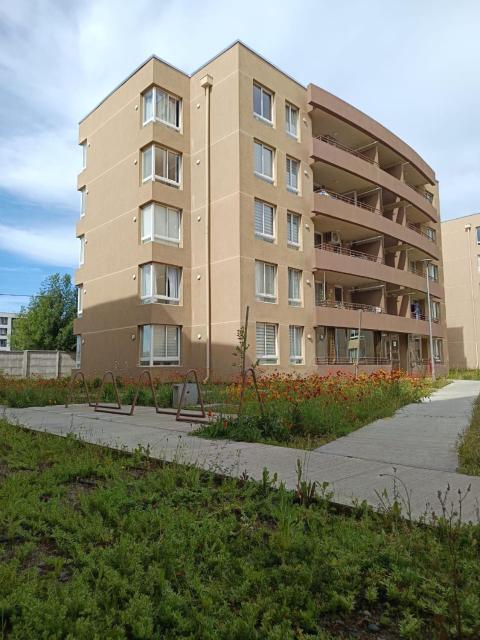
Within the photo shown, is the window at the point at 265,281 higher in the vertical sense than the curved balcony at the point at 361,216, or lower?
lower

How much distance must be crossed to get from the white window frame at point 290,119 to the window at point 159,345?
1165cm

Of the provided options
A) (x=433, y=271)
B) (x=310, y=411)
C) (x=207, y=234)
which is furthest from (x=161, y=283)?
(x=433, y=271)

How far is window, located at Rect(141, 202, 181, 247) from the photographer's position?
73.7 feet

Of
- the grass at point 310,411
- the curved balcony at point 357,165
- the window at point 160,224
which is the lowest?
the grass at point 310,411

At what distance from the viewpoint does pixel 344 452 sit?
685 cm

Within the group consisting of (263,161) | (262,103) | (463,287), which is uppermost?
(262,103)

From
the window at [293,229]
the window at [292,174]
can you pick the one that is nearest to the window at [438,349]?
the window at [293,229]

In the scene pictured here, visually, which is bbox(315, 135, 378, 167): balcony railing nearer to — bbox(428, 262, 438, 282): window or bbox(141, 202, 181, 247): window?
bbox(141, 202, 181, 247): window

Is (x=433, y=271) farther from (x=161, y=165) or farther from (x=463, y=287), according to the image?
(x=161, y=165)

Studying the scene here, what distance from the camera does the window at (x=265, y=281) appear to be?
2248cm

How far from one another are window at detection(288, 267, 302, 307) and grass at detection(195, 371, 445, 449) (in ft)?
30.3

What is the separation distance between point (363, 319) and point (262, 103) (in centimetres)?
1239

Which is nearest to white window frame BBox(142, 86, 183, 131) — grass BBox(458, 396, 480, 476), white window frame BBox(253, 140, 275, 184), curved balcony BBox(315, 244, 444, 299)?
white window frame BBox(253, 140, 275, 184)

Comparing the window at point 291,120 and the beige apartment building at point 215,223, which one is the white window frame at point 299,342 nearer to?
the beige apartment building at point 215,223
